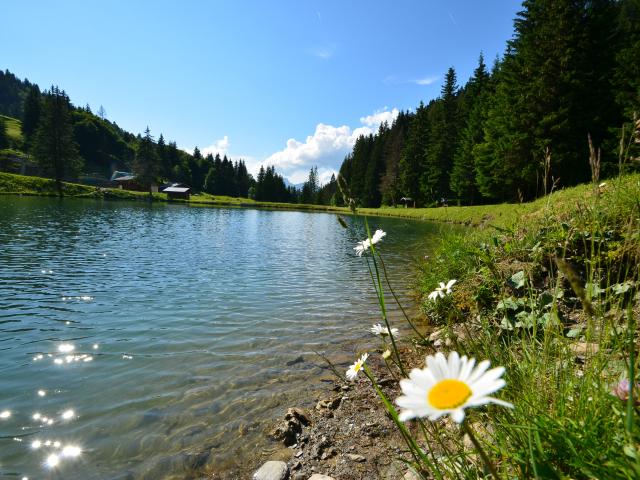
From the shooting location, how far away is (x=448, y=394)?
0.86m

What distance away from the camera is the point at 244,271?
1331 cm

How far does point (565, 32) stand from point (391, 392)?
32.8 meters

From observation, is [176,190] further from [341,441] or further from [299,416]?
[341,441]

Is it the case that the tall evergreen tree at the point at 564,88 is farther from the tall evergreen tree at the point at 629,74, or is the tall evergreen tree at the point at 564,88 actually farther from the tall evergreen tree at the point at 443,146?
the tall evergreen tree at the point at 443,146

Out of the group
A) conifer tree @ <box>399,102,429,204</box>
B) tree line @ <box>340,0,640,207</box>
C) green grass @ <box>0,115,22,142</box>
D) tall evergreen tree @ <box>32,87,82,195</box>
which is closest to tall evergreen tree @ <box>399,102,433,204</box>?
conifer tree @ <box>399,102,429,204</box>

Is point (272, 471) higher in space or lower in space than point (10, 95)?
lower

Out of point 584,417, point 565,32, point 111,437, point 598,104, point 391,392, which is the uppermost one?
point 565,32

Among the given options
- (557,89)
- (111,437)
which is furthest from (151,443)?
(557,89)

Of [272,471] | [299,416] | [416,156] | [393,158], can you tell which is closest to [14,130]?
[393,158]

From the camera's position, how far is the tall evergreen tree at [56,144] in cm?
6988

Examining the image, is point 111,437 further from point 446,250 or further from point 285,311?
point 446,250

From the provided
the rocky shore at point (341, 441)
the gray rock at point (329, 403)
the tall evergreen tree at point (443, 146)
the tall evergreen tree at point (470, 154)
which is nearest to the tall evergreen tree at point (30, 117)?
the tall evergreen tree at point (443, 146)

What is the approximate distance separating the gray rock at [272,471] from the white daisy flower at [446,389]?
9.79ft

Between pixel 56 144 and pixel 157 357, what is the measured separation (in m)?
85.1
